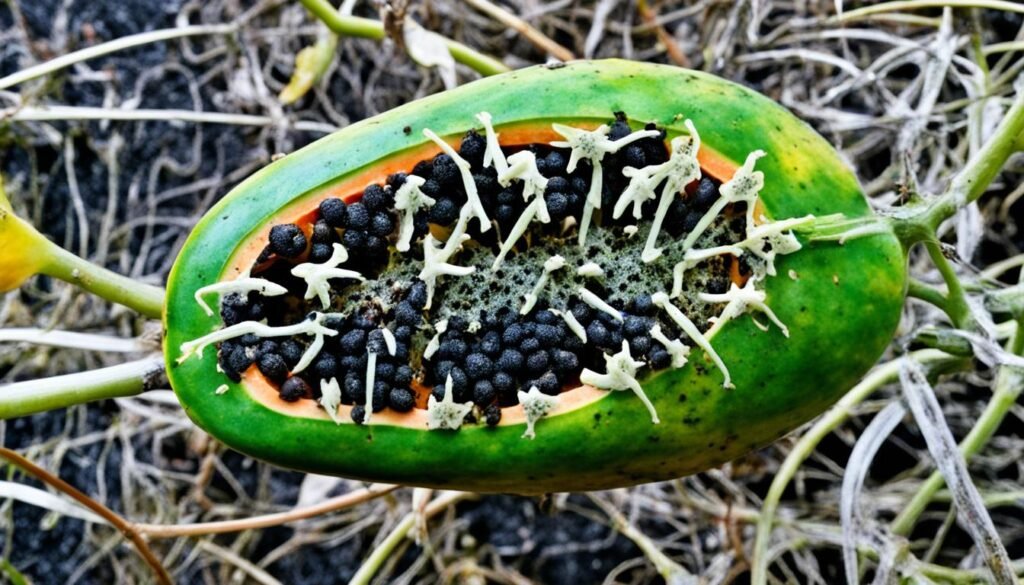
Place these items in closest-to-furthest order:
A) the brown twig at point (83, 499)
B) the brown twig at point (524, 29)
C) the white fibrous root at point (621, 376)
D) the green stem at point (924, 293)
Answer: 1. the white fibrous root at point (621, 376)
2. the green stem at point (924, 293)
3. the brown twig at point (83, 499)
4. the brown twig at point (524, 29)

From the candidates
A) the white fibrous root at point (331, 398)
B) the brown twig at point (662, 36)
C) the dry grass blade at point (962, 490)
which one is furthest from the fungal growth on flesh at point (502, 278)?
the brown twig at point (662, 36)

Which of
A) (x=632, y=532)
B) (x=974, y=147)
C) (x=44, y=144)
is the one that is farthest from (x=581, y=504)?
(x=44, y=144)

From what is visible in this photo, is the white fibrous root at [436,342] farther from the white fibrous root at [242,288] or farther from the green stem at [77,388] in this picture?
the green stem at [77,388]

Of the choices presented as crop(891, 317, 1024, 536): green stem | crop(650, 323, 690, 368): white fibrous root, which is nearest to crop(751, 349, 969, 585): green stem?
crop(891, 317, 1024, 536): green stem

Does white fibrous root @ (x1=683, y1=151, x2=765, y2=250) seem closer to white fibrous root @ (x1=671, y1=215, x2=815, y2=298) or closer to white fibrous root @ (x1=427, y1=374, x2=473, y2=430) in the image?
white fibrous root @ (x1=671, y1=215, x2=815, y2=298)

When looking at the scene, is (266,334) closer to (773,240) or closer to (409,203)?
(409,203)

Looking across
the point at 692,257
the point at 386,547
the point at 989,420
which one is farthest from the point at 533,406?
the point at 989,420
